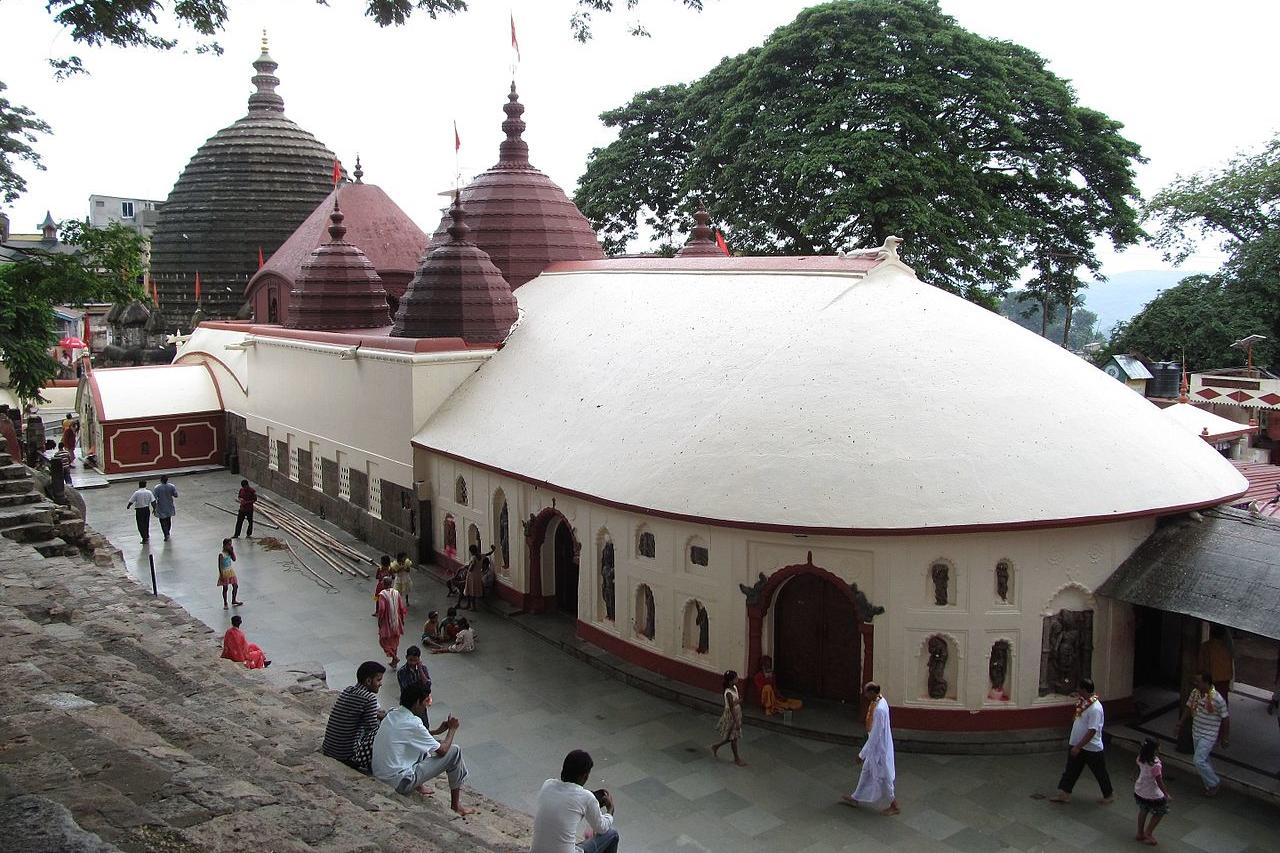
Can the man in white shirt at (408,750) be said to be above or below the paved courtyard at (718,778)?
above

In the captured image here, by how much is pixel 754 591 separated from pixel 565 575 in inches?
201

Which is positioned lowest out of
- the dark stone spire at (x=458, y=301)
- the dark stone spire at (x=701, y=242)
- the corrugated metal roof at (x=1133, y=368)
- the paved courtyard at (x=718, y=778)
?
the paved courtyard at (x=718, y=778)

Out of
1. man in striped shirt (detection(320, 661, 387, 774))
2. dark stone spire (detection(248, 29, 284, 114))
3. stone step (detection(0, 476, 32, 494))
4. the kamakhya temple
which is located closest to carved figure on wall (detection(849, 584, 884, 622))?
the kamakhya temple

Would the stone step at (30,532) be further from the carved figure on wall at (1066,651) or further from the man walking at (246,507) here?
the carved figure on wall at (1066,651)

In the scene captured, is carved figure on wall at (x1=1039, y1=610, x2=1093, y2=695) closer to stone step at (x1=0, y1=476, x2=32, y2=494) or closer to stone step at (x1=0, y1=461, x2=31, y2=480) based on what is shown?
stone step at (x1=0, y1=476, x2=32, y2=494)

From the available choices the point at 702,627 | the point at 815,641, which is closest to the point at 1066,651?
the point at 815,641

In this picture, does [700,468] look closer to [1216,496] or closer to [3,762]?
[1216,496]

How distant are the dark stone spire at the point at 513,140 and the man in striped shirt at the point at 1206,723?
1994 centimetres

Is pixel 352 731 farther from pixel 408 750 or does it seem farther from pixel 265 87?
pixel 265 87

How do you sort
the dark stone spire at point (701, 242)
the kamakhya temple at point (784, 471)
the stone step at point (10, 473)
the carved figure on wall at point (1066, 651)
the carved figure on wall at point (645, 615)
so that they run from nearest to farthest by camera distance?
the kamakhya temple at point (784, 471) → the carved figure on wall at point (1066, 651) → the carved figure on wall at point (645, 615) → the stone step at point (10, 473) → the dark stone spire at point (701, 242)

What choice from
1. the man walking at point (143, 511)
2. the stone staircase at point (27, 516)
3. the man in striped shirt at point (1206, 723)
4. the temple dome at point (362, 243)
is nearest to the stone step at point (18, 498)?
the stone staircase at point (27, 516)

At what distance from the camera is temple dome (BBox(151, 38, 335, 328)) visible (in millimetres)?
39812

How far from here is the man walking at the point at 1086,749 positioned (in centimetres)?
1113

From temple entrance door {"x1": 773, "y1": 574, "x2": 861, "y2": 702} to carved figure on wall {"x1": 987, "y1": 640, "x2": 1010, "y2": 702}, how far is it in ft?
5.31
